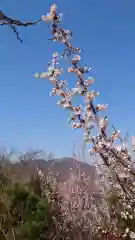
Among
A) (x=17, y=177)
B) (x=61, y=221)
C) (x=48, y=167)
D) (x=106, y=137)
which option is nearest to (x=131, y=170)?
(x=106, y=137)

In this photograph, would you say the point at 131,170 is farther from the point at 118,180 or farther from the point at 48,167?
the point at 48,167

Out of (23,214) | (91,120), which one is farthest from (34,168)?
(91,120)

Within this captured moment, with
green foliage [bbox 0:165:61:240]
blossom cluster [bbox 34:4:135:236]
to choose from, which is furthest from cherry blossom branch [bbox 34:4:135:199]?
green foliage [bbox 0:165:61:240]

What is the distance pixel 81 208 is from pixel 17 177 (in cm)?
177

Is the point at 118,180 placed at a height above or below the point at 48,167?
below

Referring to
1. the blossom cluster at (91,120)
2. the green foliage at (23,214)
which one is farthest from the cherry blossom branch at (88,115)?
the green foliage at (23,214)

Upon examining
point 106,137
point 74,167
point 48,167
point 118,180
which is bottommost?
point 118,180

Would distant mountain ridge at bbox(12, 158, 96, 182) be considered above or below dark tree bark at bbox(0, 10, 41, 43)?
below

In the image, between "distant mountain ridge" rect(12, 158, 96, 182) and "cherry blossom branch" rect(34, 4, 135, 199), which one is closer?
"cherry blossom branch" rect(34, 4, 135, 199)

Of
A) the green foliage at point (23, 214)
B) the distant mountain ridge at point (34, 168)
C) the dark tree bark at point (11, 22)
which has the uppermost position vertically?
the dark tree bark at point (11, 22)

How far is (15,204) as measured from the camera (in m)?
5.95

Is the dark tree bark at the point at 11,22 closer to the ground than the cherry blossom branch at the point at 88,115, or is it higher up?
higher up

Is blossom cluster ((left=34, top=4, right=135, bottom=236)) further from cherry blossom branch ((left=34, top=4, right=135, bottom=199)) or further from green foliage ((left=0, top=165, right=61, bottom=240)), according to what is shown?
green foliage ((left=0, top=165, right=61, bottom=240))

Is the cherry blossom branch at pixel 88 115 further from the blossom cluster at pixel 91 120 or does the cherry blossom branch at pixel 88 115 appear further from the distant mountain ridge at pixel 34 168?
the distant mountain ridge at pixel 34 168
